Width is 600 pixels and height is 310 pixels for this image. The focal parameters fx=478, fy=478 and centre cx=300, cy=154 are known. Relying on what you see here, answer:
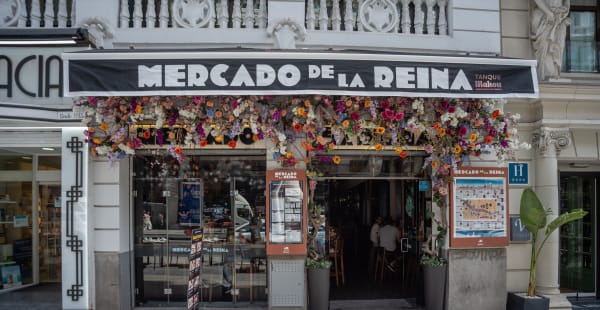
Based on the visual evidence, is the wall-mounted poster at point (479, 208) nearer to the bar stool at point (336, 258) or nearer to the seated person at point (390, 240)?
the seated person at point (390, 240)

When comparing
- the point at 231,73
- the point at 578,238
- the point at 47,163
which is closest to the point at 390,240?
the point at 578,238

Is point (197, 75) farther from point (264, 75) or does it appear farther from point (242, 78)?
point (264, 75)

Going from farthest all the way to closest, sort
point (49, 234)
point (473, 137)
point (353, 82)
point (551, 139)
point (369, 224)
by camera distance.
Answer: point (369, 224)
point (49, 234)
point (551, 139)
point (473, 137)
point (353, 82)

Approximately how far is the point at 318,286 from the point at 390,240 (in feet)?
11.1

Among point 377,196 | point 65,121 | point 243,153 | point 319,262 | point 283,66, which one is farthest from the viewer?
point 377,196

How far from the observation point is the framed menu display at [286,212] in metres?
8.48

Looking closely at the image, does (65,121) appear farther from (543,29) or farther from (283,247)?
(543,29)

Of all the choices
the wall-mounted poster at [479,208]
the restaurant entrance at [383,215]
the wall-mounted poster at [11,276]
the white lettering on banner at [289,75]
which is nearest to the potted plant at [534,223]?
the wall-mounted poster at [479,208]

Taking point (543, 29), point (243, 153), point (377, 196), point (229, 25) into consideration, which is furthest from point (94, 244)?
point (543, 29)

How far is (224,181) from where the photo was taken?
31.3 feet

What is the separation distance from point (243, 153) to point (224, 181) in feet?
2.39

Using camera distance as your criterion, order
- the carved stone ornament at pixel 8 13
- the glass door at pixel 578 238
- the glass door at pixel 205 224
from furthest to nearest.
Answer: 1. the glass door at pixel 578 238
2. the glass door at pixel 205 224
3. the carved stone ornament at pixel 8 13

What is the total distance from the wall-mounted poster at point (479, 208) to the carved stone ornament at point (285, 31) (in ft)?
12.6

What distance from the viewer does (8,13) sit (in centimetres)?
845
